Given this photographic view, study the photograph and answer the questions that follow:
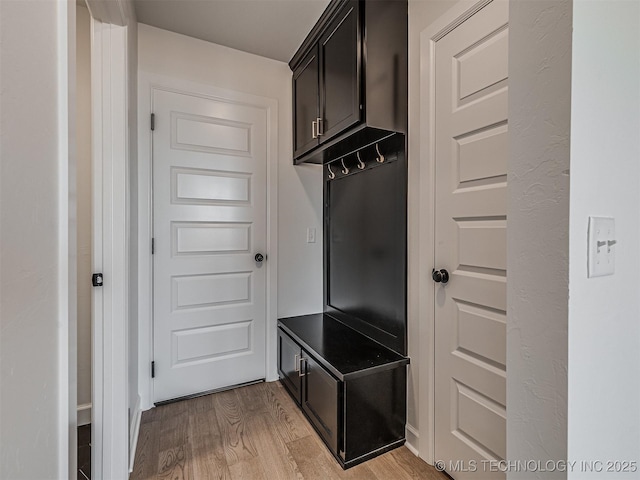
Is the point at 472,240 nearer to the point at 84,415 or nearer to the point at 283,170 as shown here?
the point at 283,170

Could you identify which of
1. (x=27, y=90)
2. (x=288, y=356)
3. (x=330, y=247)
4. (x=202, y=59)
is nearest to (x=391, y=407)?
(x=288, y=356)

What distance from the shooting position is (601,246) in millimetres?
537

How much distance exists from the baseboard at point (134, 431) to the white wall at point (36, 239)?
119 cm

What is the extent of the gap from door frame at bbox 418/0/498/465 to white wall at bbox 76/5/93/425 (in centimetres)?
188

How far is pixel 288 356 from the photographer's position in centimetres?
222

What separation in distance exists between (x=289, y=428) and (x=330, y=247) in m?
1.24

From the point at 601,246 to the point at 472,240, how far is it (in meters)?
0.82

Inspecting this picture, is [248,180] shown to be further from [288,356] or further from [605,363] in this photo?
[605,363]

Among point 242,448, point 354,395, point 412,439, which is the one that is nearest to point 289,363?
point 242,448

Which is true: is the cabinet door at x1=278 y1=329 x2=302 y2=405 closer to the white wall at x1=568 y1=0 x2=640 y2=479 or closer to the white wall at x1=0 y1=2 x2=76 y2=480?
the white wall at x1=0 y1=2 x2=76 y2=480

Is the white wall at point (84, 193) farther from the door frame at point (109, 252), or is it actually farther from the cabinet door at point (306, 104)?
the cabinet door at point (306, 104)

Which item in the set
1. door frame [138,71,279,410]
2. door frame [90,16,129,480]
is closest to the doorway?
door frame [90,16,129,480]

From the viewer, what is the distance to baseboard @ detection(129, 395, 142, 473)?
5.12ft

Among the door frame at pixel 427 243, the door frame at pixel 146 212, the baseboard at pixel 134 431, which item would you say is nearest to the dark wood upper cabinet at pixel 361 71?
the door frame at pixel 427 243
